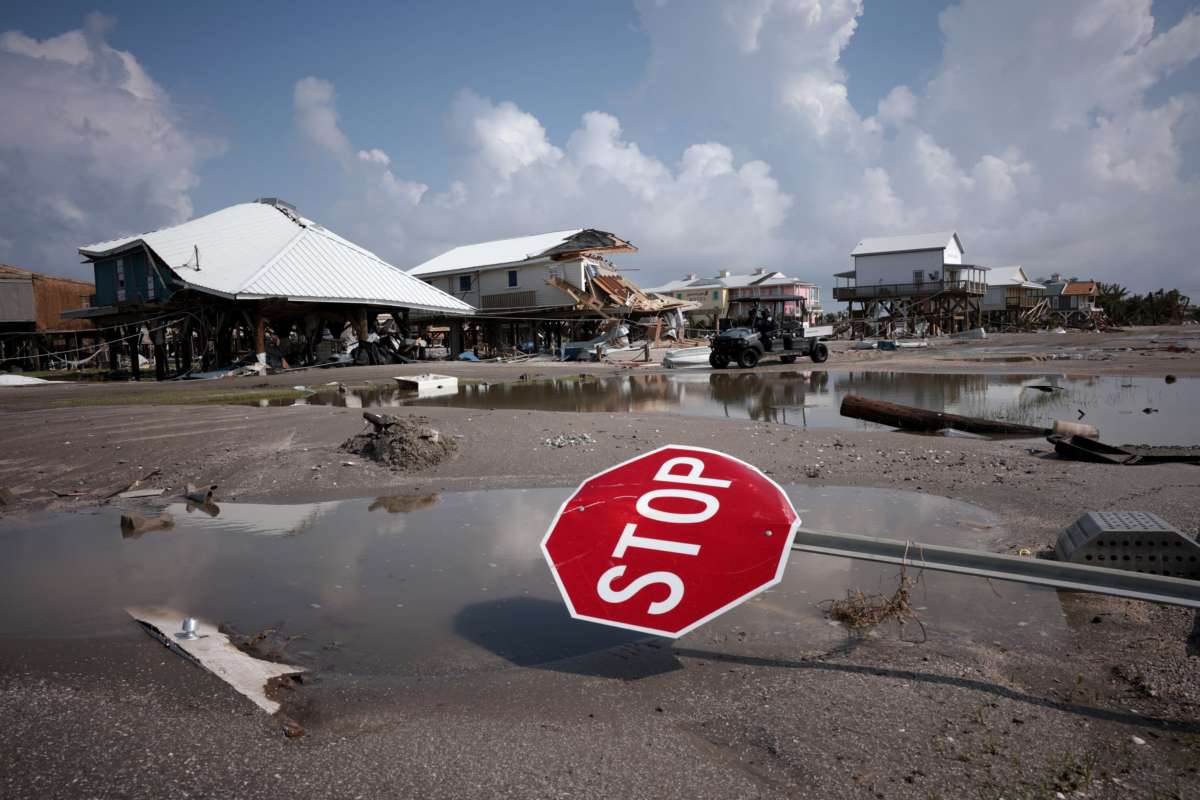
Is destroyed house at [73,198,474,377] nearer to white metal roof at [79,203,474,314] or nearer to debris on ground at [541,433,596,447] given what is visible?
white metal roof at [79,203,474,314]

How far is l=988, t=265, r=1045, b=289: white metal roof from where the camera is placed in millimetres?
78438

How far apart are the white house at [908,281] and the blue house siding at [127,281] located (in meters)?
48.2

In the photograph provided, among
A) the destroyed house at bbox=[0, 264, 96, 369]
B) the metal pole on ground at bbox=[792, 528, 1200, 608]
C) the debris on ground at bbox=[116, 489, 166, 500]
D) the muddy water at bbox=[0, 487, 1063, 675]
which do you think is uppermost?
the destroyed house at bbox=[0, 264, 96, 369]

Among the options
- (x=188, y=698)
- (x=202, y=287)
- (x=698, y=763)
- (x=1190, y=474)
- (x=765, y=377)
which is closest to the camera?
(x=698, y=763)

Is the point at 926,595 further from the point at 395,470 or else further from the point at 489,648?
the point at 395,470

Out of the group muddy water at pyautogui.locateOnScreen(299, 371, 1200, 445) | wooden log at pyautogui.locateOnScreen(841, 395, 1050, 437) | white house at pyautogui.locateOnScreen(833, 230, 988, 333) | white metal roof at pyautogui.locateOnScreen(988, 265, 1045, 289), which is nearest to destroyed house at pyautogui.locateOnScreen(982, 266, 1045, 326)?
white metal roof at pyautogui.locateOnScreen(988, 265, 1045, 289)

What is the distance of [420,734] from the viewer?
10.2 feet

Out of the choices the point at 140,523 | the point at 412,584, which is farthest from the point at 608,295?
the point at 412,584

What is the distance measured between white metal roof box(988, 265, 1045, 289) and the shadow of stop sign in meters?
86.8

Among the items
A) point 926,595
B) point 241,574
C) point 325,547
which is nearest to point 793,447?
point 926,595

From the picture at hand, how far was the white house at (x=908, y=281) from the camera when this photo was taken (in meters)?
58.2

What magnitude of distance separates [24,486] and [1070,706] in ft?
34.4

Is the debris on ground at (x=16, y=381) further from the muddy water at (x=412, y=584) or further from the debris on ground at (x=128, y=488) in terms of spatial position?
the muddy water at (x=412, y=584)

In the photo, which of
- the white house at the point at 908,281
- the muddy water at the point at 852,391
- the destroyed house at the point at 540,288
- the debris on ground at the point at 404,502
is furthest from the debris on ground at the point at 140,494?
the white house at the point at 908,281
